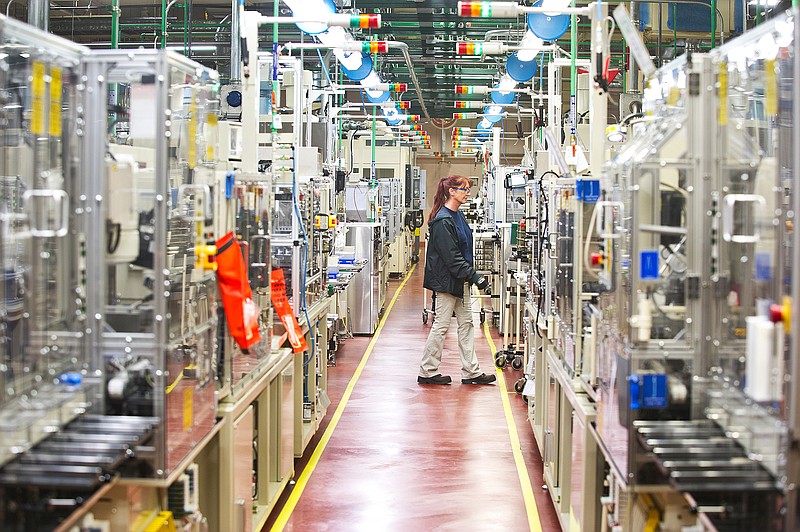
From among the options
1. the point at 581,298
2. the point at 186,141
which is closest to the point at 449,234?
the point at 581,298

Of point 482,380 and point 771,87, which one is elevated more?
point 771,87

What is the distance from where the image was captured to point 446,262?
24.6 feet

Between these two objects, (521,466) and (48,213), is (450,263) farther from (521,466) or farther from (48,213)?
(48,213)

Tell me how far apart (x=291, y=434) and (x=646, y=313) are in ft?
8.79

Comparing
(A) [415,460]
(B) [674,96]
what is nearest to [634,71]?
(A) [415,460]

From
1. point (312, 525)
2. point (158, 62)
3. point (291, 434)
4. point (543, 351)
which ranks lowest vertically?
point (312, 525)

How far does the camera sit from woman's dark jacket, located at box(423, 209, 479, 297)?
7.48m

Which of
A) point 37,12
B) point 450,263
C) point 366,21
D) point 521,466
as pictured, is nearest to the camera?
point 366,21

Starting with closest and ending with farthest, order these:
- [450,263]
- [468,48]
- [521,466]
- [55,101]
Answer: [55,101] < [468,48] < [521,466] < [450,263]

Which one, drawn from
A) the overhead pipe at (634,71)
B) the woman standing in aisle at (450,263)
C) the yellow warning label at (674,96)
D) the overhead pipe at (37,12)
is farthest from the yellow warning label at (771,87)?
the woman standing in aisle at (450,263)

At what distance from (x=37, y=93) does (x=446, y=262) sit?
496 centimetres

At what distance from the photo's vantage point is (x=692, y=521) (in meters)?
2.85

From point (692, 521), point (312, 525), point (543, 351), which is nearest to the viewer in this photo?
point (692, 521)

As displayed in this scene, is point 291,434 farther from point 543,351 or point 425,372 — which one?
point 425,372
